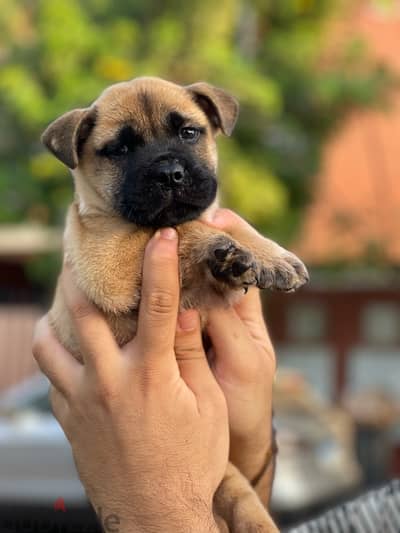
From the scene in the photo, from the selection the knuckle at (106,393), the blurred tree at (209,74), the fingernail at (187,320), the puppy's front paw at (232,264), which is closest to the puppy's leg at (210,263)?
the puppy's front paw at (232,264)

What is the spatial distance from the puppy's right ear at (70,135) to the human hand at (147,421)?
2.69ft

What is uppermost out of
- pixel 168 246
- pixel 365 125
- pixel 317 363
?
pixel 168 246

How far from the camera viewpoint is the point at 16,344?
54.7 feet

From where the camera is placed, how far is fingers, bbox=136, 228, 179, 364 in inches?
114

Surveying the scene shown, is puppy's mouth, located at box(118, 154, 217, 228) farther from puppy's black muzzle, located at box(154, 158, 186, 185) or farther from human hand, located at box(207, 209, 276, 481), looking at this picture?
human hand, located at box(207, 209, 276, 481)

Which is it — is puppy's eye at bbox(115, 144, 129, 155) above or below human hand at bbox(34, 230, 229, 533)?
above

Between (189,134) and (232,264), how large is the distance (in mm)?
817

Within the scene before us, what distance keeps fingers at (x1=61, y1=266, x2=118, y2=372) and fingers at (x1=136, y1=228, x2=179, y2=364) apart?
108 millimetres

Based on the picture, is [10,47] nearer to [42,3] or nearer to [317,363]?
[42,3]

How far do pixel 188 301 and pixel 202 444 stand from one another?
60cm

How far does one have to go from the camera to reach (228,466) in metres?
3.51

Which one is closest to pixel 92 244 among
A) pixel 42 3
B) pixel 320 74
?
pixel 42 3

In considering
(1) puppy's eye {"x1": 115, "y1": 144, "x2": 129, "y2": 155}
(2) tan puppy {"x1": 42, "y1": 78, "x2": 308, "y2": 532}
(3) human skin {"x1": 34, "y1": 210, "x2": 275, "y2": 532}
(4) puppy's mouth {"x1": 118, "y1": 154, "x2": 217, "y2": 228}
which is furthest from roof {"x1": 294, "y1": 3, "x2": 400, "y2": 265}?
(3) human skin {"x1": 34, "y1": 210, "x2": 275, "y2": 532}

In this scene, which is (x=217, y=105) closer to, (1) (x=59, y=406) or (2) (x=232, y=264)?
(2) (x=232, y=264)
